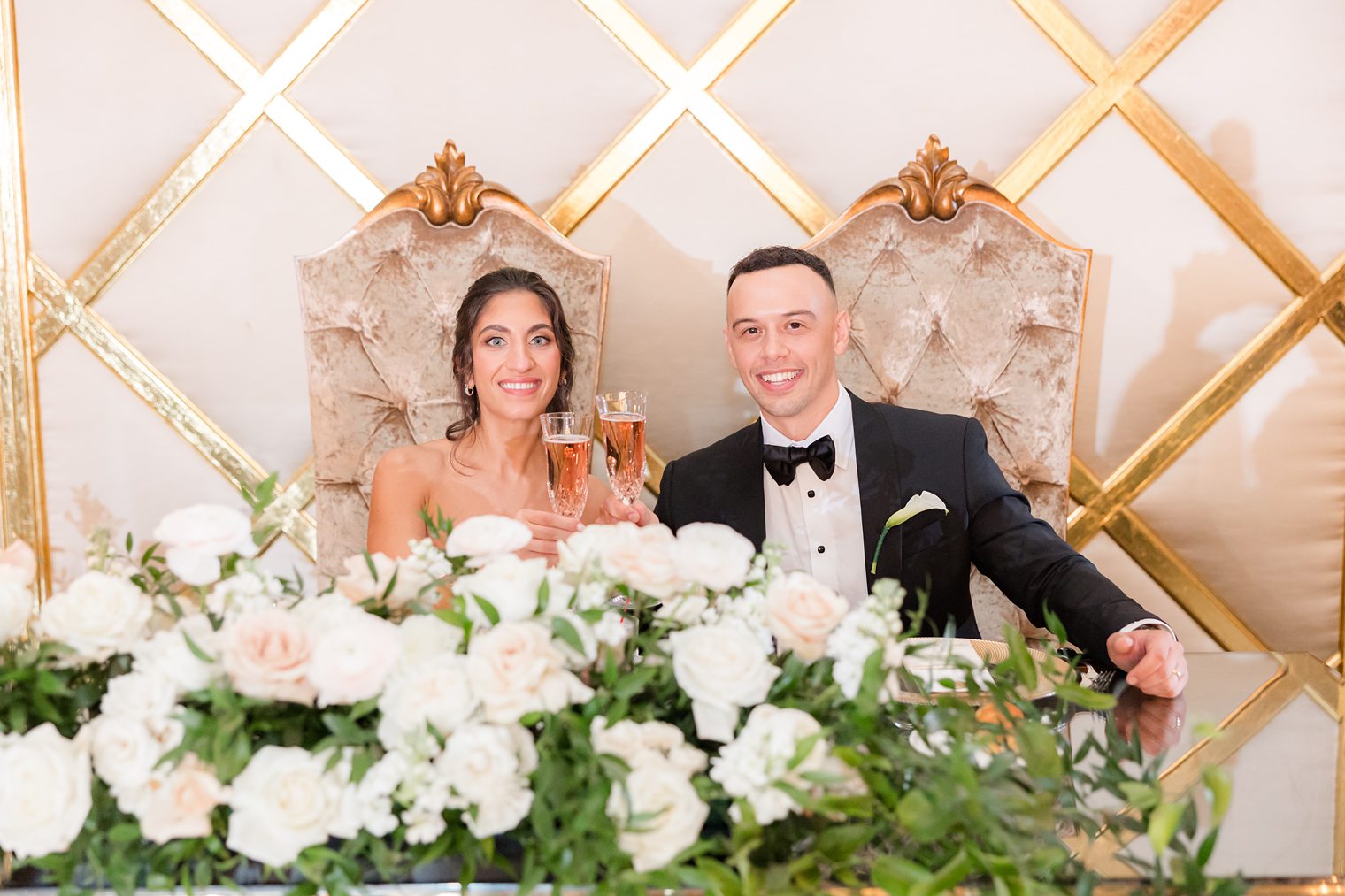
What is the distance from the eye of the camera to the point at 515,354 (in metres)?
2.27

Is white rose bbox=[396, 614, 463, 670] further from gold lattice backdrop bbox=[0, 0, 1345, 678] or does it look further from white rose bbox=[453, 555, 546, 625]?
gold lattice backdrop bbox=[0, 0, 1345, 678]

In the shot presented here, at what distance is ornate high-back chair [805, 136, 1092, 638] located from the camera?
7.89ft

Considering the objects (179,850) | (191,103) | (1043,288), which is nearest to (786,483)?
(1043,288)

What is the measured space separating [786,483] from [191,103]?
6.24 ft

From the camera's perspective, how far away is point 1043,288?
240 centimetres

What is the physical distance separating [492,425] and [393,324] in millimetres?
349

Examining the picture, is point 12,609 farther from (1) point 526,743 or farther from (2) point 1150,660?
(2) point 1150,660

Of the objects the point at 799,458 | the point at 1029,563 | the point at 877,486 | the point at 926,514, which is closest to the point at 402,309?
the point at 799,458

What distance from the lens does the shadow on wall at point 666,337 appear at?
2.72 m

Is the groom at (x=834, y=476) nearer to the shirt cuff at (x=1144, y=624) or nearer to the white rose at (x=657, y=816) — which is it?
the shirt cuff at (x=1144, y=624)

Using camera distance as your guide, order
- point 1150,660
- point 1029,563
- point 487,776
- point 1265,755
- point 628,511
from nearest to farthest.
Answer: point 487,776
point 1265,755
point 1150,660
point 628,511
point 1029,563

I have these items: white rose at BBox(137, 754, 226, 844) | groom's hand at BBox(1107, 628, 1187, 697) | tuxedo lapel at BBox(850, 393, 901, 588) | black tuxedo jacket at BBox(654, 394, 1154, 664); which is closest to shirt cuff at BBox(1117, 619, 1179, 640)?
groom's hand at BBox(1107, 628, 1187, 697)

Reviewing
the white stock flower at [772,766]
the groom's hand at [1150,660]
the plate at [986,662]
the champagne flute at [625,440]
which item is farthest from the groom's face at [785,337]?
the white stock flower at [772,766]

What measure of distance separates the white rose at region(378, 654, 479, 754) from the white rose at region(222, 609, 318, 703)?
7 cm
